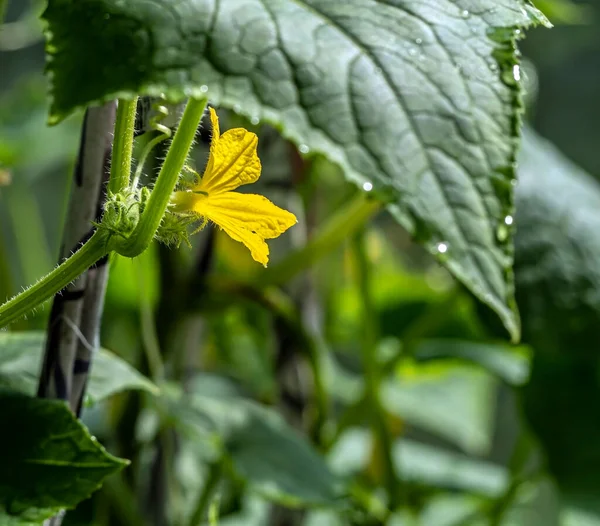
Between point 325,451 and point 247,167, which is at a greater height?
point 247,167

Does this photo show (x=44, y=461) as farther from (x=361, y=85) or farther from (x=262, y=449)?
(x=262, y=449)

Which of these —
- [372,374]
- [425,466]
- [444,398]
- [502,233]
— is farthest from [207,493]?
[444,398]

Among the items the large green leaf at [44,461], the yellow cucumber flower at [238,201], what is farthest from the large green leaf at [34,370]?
the yellow cucumber flower at [238,201]

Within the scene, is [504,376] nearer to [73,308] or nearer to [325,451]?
[325,451]

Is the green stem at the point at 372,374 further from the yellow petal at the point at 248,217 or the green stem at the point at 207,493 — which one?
the yellow petal at the point at 248,217

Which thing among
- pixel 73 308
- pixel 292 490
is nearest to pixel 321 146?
pixel 73 308

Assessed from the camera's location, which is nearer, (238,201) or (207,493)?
(238,201)

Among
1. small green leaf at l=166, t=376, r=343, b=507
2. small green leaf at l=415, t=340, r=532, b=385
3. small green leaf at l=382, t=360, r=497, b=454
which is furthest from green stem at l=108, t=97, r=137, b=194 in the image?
small green leaf at l=382, t=360, r=497, b=454
